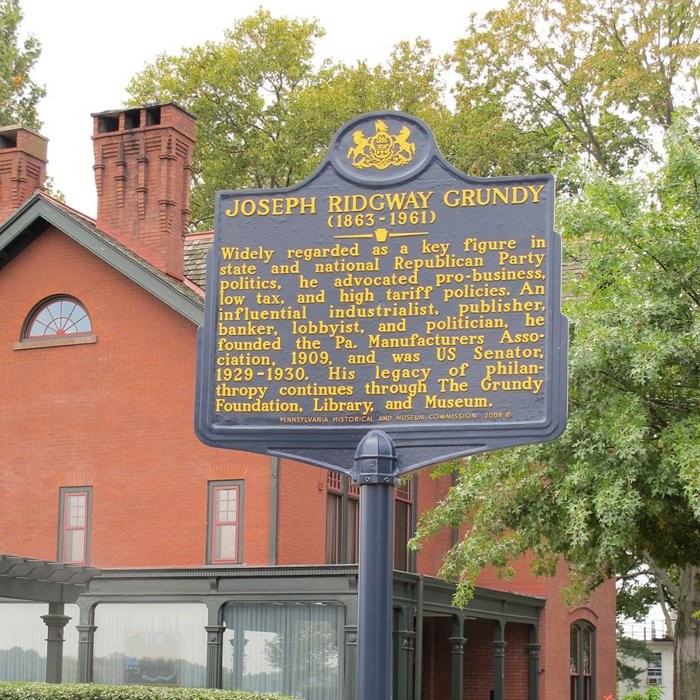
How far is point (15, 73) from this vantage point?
46.9 meters

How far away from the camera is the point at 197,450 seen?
24141mm

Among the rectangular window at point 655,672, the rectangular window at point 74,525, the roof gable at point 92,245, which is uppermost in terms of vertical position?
the roof gable at point 92,245

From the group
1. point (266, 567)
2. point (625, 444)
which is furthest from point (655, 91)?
point (625, 444)

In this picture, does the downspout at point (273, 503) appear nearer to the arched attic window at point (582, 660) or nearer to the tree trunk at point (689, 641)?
the tree trunk at point (689, 641)

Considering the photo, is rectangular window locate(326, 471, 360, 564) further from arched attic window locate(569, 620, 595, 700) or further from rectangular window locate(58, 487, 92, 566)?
arched attic window locate(569, 620, 595, 700)

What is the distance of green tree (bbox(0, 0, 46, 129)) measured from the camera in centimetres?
4519

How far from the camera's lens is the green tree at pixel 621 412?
16.6m

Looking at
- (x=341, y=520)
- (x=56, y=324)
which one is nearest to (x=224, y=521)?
(x=341, y=520)

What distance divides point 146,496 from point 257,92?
906 inches

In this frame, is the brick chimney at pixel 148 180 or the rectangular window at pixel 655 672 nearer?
the brick chimney at pixel 148 180

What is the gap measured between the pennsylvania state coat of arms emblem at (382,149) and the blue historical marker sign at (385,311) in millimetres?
14

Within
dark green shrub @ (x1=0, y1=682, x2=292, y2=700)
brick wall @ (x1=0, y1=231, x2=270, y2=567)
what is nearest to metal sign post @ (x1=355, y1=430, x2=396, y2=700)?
dark green shrub @ (x1=0, y1=682, x2=292, y2=700)

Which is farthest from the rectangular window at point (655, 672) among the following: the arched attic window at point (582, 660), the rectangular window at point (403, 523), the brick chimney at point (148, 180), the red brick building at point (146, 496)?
the brick chimney at point (148, 180)

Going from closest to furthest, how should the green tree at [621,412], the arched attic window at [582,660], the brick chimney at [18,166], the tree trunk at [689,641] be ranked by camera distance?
the green tree at [621,412] → the tree trunk at [689,641] → the brick chimney at [18,166] → the arched attic window at [582,660]
